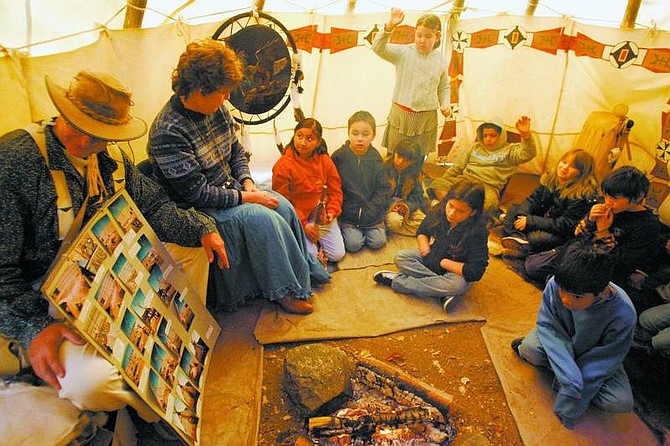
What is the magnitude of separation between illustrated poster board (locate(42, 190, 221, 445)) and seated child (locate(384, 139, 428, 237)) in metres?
1.86

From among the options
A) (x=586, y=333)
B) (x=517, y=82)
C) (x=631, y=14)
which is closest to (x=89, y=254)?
(x=586, y=333)

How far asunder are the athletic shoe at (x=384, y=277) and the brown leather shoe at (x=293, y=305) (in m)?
0.57

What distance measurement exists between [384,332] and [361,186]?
1.18 m

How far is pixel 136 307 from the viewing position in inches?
68.0

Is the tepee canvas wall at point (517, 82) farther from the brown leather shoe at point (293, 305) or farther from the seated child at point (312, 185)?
the brown leather shoe at point (293, 305)

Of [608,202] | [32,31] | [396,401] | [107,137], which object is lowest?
[396,401]

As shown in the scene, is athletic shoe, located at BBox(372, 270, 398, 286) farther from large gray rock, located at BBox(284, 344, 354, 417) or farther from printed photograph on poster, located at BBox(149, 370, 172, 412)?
printed photograph on poster, located at BBox(149, 370, 172, 412)

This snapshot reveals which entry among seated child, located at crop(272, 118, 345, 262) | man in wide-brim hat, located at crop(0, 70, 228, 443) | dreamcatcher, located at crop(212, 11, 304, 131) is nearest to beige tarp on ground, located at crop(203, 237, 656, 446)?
seated child, located at crop(272, 118, 345, 262)

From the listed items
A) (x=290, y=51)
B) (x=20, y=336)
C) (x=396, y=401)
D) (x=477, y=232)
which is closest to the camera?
(x=20, y=336)

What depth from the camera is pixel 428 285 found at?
9.10 ft

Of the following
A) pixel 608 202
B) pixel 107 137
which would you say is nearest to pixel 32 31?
pixel 107 137

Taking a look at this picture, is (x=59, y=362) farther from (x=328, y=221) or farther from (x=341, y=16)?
(x=341, y=16)

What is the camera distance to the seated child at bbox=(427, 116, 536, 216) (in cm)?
361

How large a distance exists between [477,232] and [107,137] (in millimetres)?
2007
